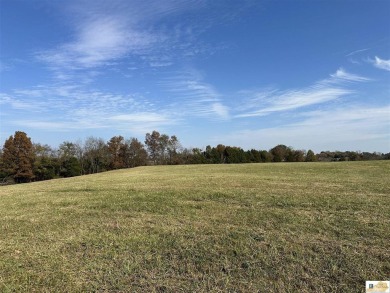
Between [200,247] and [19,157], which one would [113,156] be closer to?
[19,157]

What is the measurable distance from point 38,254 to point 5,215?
321 centimetres

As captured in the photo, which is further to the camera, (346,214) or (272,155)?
(272,155)

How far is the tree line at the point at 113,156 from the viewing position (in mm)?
45000

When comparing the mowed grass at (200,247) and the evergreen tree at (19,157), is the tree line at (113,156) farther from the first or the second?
the mowed grass at (200,247)

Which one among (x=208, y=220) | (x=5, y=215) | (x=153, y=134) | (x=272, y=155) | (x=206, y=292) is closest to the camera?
(x=206, y=292)

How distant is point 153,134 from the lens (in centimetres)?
5428

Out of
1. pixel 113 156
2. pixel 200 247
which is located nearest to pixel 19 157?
pixel 113 156

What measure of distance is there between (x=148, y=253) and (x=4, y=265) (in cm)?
168

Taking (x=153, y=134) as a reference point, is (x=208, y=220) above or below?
below

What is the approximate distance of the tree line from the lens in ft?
148

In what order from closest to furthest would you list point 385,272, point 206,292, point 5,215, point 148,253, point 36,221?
point 206,292
point 385,272
point 148,253
point 36,221
point 5,215

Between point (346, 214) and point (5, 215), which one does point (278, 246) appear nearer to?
point (346, 214)

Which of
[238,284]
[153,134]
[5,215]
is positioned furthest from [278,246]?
[153,134]

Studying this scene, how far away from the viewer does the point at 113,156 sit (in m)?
51.6
